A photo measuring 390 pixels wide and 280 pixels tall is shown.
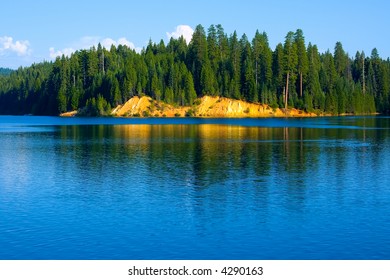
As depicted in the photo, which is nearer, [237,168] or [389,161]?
[237,168]

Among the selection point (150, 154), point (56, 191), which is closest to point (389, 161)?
point (150, 154)

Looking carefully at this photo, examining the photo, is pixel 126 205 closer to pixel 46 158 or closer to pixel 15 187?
pixel 15 187

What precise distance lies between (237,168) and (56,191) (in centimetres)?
2029

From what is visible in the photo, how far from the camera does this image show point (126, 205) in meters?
37.2

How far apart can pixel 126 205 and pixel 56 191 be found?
8598 millimetres

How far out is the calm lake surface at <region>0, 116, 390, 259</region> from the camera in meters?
27.1

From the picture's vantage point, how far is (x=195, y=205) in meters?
37.0

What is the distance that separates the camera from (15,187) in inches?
1753

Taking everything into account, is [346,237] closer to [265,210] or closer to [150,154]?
[265,210]

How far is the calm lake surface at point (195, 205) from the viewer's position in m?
27.1
